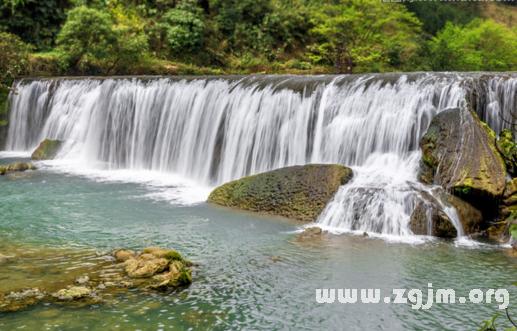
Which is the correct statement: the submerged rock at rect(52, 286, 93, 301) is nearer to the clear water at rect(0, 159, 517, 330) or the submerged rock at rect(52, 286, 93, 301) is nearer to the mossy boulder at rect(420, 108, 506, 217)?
the clear water at rect(0, 159, 517, 330)

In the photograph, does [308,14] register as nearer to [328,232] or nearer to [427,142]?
[427,142]

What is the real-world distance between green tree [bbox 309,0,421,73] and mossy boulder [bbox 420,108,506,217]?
15.9 metres

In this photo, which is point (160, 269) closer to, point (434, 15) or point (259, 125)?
point (259, 125)

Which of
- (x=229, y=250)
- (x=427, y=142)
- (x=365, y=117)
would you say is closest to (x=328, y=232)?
(x=229, y=250)

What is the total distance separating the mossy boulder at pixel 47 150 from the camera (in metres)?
18.9

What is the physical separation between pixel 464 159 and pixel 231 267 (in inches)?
211

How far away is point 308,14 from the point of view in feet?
102

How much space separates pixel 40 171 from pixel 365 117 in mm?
9869

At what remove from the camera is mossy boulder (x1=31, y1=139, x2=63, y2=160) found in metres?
18.9

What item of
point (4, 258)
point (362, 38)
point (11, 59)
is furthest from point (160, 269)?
point (362, 38)

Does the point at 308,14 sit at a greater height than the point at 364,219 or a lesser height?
greater

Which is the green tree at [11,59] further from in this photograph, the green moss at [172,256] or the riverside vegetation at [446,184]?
the green moss at [172,256]

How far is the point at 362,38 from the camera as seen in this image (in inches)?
1104

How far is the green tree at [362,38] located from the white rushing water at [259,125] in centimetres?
1272
